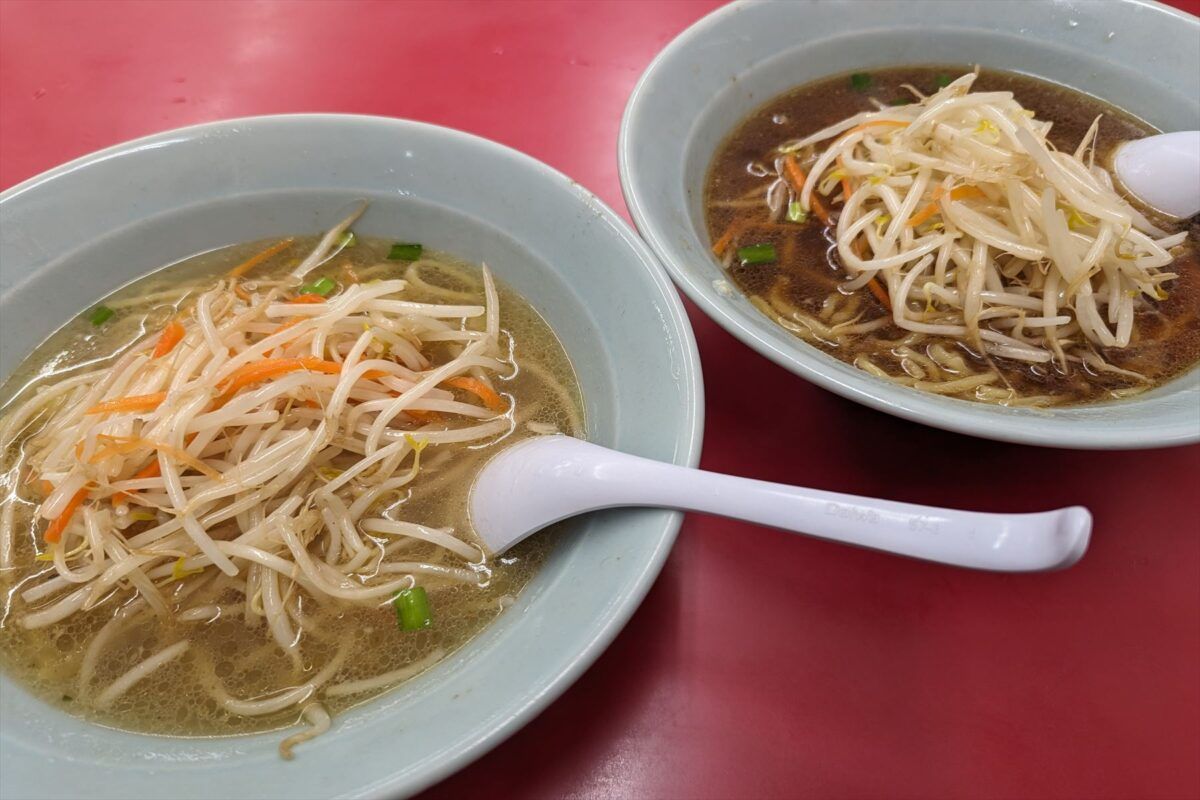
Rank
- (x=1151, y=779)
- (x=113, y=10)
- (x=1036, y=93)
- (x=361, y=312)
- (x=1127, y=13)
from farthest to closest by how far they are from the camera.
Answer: (x=113, y=10), (x=1036, y=93), (x=1127, y=13), (x=361, y=312), (x=1151, y=779)

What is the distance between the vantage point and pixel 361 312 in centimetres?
125

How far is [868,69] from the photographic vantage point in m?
1.81

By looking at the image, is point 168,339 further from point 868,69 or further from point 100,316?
point 868,69

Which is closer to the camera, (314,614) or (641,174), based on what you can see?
(314,614)

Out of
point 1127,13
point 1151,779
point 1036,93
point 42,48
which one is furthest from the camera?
point 42,48

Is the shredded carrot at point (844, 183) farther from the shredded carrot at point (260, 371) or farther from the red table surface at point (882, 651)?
the shredded carrot at point (260, 371)

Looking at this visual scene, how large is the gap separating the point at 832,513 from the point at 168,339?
1.09 metres

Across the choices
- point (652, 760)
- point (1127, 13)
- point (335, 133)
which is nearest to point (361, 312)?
point (335, 133)

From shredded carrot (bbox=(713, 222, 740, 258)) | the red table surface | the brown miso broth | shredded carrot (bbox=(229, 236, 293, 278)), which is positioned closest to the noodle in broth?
shredded carrot (bbox=(229, 236, 293, 278))

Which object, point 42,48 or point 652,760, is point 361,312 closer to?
point 652,760

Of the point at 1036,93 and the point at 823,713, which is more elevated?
the point at 1036,93

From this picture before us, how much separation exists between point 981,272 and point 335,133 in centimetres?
121

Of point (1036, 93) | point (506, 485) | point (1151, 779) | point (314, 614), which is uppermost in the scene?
point (1036, 93)

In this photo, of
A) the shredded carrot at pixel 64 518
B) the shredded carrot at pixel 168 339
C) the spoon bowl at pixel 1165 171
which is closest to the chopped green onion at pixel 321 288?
the shredded carrot at pixel 168 339
